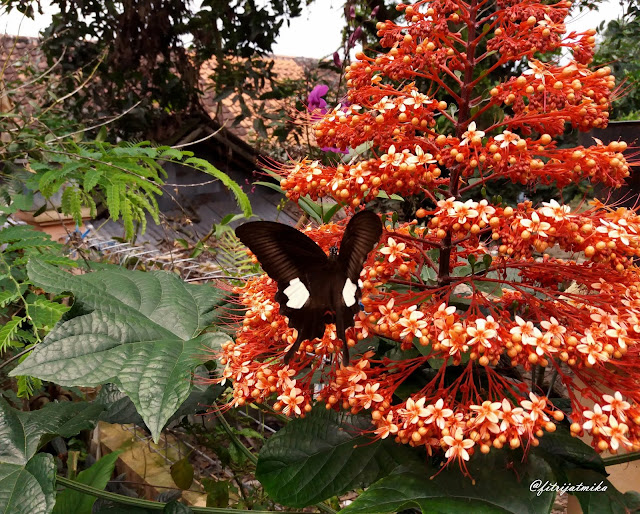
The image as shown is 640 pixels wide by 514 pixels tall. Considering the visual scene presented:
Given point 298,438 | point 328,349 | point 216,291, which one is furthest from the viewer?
point 216,291

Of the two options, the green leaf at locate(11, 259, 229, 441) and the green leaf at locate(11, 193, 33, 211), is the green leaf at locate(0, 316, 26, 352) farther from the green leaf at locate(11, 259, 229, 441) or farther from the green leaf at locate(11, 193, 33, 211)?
the green leaf at locate(11, 193, 33, 211)

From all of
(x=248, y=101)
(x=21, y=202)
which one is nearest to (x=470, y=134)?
(x=21, y=202)

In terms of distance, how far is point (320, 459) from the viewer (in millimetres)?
814

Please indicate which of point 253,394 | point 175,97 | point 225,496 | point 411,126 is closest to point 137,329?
point 253,394

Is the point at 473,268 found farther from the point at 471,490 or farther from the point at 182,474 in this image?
the point at 182,474

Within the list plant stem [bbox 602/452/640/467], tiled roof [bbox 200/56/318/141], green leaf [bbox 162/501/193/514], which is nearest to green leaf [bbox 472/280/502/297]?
plant stem [bbox 602/452/640/467]

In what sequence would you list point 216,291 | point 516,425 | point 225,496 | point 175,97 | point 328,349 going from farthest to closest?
1. point 175,97
2. point 225,496
3. point 216,291
4. point 328,349
5. point 516,425

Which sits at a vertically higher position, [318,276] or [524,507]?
[318,276]

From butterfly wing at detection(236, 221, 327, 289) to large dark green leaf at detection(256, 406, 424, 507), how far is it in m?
0.28

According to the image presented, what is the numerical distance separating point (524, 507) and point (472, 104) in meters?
0.55

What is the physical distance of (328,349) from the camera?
0.73m

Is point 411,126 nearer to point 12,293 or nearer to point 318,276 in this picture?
point 318,276

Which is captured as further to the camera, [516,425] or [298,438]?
[298,438]

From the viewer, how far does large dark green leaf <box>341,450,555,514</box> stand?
0.65m
